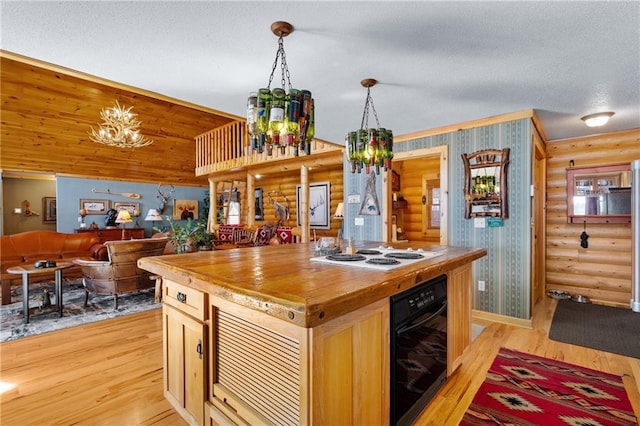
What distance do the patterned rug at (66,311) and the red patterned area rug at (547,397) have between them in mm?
3934

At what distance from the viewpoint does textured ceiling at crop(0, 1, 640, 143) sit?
1.70m

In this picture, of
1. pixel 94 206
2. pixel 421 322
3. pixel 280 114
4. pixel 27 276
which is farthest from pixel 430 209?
pixel 94 206

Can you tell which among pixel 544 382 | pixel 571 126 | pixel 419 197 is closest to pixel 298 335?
pixel 544 382

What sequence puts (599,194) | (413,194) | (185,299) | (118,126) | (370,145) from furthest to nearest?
(413,194), (118,126), (599,194), (370,145), (185,299)

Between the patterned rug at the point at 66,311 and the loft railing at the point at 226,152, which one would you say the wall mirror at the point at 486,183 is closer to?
the loft railing at the point at 226,152

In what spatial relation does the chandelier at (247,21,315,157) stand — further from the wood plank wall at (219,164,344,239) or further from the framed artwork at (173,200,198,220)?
the framed artwork at (173,200,198,220)

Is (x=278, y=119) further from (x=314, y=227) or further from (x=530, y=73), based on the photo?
(x=314, y=227)

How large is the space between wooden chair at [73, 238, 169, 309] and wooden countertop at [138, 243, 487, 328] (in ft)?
8.67

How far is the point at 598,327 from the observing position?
3307 millimetres

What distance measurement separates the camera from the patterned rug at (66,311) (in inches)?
131

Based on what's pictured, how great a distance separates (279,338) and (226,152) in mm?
7088

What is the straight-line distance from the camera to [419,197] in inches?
274

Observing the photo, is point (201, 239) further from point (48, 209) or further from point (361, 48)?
point (48, 209)

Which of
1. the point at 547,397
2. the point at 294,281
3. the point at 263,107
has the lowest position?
the point at 547,397
